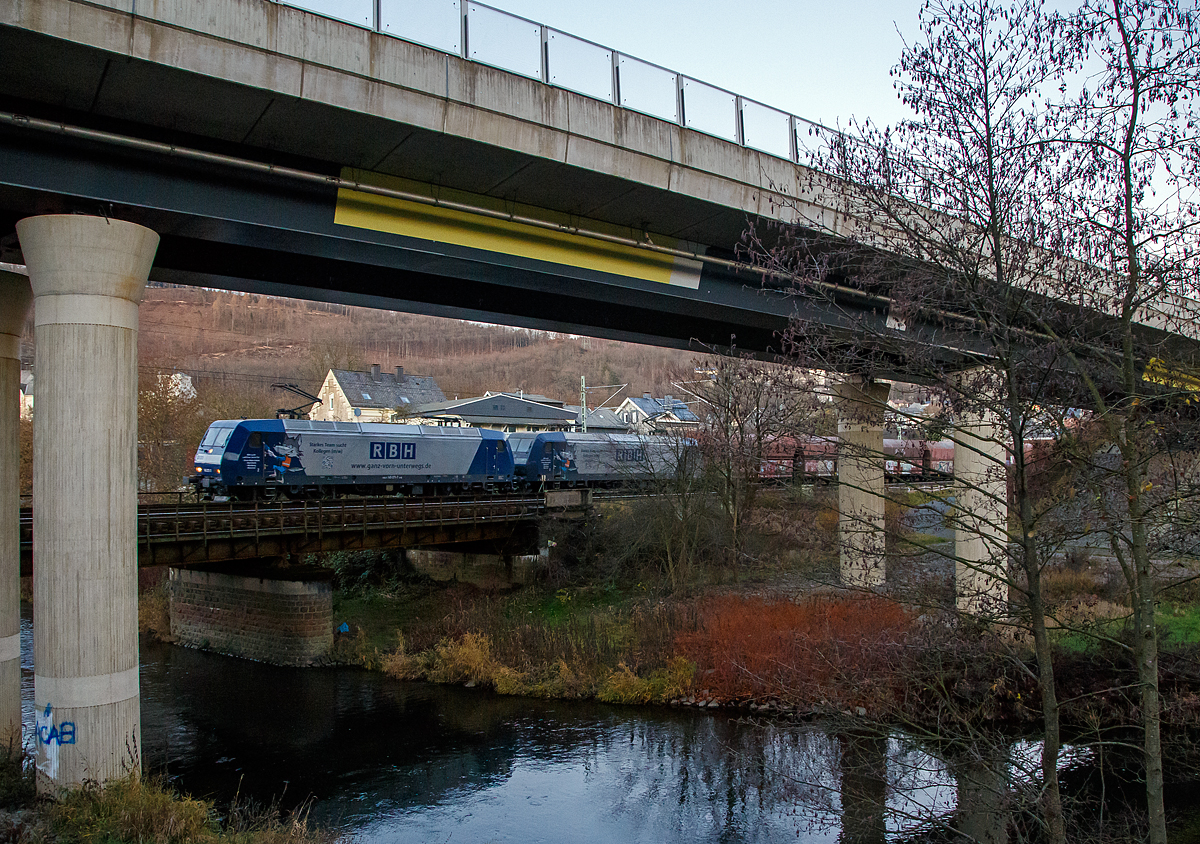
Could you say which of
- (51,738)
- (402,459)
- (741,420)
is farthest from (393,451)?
(51,738)

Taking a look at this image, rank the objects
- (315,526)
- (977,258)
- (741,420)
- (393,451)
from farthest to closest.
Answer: (393,451)
(315,526)
(741,420)
(977,258)

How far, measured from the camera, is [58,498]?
29.0 feet

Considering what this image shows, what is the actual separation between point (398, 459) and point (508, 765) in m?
16.4

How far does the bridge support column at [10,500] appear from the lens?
10.5 meters

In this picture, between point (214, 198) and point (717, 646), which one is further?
point (717, 646)

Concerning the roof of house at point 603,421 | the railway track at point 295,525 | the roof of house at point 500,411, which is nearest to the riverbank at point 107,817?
the railway track at point 295,525

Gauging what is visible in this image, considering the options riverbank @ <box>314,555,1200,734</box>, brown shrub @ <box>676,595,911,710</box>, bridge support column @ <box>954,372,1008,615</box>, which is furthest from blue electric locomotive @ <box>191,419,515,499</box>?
bridge support column @ <box>954,372,1008,615</box>

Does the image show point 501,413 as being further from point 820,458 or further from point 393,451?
point 820,458

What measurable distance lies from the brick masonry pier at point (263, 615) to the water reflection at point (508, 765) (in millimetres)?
2139

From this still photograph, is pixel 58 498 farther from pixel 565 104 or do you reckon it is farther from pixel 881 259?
pixel 881 259

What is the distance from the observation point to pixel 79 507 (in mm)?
8883

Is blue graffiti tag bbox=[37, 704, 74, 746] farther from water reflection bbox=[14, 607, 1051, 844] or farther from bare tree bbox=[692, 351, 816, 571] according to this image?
bare tree bbox=[692, 351, 816, 571]

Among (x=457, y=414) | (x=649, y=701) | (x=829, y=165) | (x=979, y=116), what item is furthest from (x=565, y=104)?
(x=457, y=414)

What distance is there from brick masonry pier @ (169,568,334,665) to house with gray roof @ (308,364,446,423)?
37.1m
